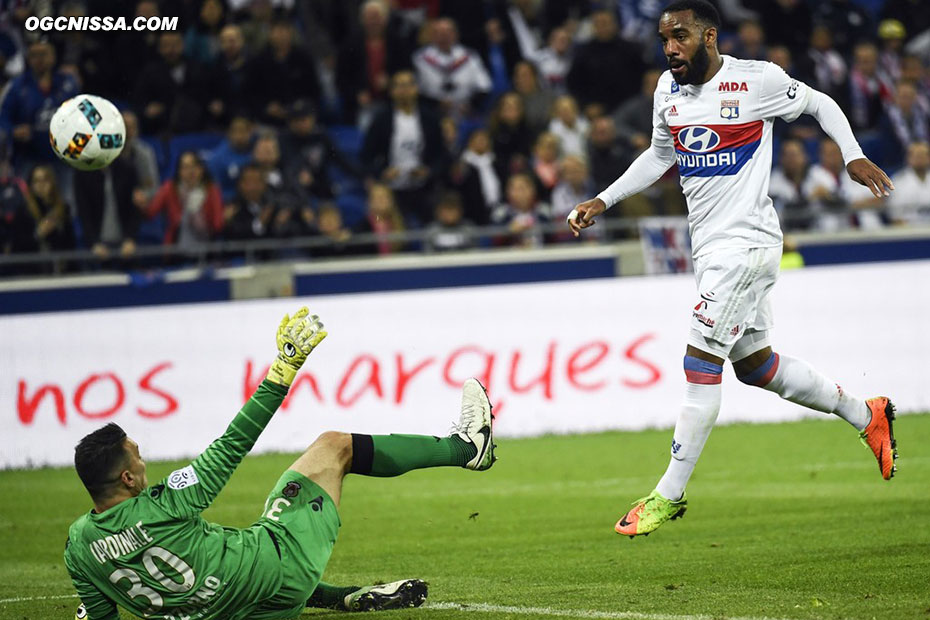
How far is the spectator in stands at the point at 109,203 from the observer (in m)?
15.0

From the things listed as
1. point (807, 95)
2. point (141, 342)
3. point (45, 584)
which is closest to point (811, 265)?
point (141, 342)

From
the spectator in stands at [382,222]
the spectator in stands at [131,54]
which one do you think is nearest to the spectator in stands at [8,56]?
the spectator in stands at [131,54]

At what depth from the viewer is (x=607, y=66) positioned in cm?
1712

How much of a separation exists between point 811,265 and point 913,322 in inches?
82.0

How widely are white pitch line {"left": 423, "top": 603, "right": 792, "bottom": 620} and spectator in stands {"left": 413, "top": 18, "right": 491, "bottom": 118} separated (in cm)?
1101

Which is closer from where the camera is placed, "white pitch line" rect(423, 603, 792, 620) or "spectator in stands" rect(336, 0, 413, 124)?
A: "white pitch line" rect(423, 603, 792, 620)

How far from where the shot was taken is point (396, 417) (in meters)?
12.8

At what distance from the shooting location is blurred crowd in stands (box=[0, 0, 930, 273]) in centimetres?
1509

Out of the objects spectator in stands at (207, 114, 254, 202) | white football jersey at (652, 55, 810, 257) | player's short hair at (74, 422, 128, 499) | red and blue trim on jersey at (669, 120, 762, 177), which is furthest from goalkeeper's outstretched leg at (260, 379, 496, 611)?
spectator in stands at (207, 114, 254, 202)

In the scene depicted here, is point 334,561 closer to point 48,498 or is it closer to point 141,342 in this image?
point 48,498

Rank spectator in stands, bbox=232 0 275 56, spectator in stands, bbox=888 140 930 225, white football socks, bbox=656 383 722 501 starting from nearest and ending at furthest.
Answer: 1. white football socks, bbox=656 383 722 501
2. spectator in stands, bbox=888 140 930 225
3. spectator in stands, bbox=232 0 275 56

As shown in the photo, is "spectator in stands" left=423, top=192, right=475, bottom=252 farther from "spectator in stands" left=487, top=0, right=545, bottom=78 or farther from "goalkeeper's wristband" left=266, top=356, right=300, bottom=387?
"goalkeeper's wristband" left=266, top=356, right=300, bottom=387

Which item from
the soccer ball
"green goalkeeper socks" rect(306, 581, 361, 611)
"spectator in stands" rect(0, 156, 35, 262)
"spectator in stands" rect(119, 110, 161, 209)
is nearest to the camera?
"green goalkeeper socks" rect(306, 581, 361, 611)

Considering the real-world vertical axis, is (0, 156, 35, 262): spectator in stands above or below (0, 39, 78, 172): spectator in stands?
below
